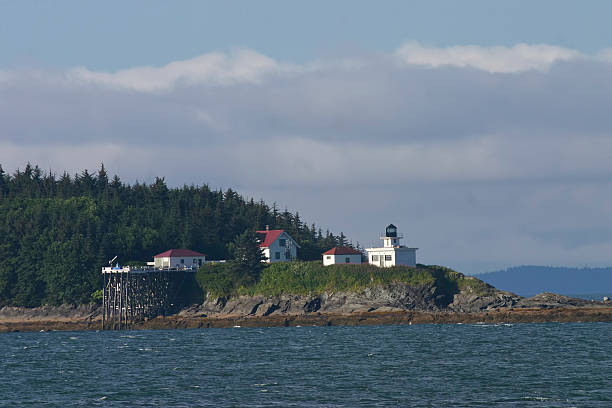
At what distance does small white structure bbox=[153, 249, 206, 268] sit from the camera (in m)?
152

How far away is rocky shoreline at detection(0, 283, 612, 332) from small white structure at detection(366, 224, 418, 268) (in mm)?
8161

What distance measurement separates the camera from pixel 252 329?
135m

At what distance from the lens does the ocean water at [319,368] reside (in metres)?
64.7

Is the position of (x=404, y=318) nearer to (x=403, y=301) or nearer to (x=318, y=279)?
(x=403, y=301)

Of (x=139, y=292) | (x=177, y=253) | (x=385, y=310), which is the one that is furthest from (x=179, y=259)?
(x=385, y=310)

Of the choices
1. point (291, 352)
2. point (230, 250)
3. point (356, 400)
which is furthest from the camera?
point (230, 250)

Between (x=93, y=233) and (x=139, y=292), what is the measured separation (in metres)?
18.0

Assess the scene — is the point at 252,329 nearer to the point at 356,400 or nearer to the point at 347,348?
the point at 347,348

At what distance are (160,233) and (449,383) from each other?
101733mm

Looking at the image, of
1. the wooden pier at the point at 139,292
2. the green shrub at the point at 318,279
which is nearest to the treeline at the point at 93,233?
the wooden pier at the point at 139,292

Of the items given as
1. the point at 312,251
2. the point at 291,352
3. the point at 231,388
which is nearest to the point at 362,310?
the point at 312,251

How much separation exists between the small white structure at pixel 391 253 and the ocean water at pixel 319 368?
61.8ft

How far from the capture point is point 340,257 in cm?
14800

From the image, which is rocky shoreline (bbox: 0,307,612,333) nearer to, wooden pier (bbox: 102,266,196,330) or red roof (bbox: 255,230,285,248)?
wooden pier (bbox: 102,266,196,330)
